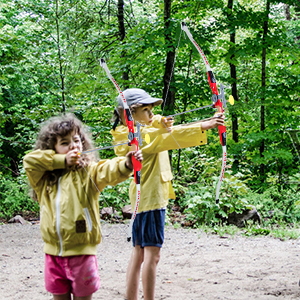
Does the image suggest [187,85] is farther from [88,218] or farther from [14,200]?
[14,200]

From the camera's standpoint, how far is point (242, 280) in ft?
11.0

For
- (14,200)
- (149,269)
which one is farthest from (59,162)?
(14,200)

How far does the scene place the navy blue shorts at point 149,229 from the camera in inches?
90.4

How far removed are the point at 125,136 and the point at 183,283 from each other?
5.57 feet

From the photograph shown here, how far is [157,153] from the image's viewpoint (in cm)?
241

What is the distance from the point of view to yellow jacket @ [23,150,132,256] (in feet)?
6.00

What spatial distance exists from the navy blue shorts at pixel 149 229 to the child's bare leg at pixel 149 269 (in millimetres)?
42

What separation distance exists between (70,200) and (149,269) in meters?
0.75

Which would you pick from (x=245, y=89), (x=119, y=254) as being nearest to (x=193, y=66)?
(x=245, y=89)

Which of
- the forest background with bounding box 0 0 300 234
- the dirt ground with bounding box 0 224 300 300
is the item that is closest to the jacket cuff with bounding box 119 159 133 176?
the dirt ground with bounding box 0 224 300 300

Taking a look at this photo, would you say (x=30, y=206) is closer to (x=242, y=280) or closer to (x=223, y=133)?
(x=242, y=280)

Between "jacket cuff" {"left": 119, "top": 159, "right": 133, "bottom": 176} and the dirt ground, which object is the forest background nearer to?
the dirt ground

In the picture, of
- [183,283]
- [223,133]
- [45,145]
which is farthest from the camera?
[183,283]

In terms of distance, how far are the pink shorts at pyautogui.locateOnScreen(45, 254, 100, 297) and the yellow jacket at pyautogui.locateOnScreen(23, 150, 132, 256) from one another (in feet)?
0.13
